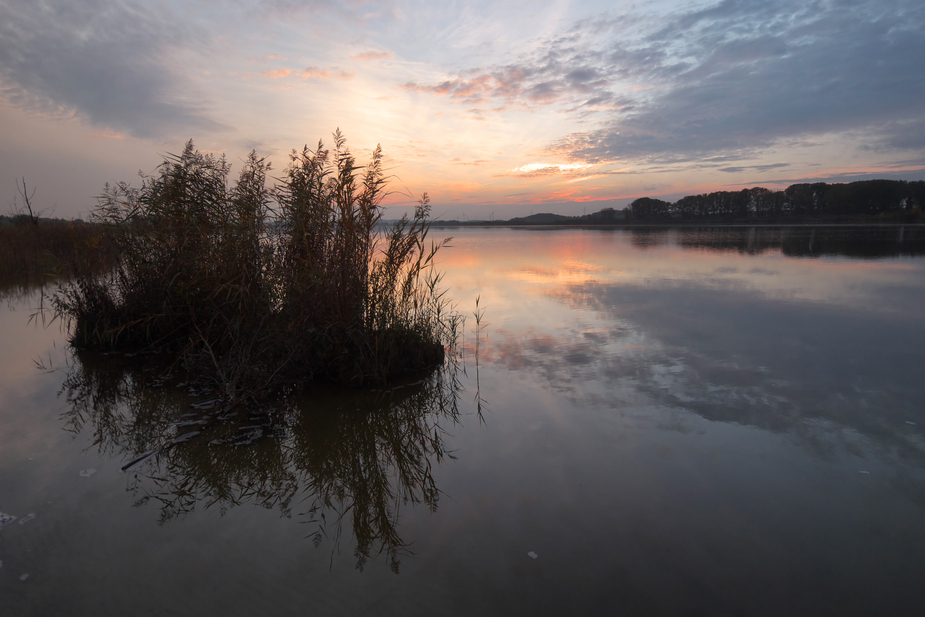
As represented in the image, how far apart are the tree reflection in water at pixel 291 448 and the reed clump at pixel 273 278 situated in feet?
1.37

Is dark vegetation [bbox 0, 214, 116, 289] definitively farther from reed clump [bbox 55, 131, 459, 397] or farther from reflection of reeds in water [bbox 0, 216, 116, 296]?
reed clump [bbox 55, 131, 459, 397]

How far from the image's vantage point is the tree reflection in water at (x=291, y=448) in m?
3.09

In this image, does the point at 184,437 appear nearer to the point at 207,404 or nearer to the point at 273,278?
the point at 207,404

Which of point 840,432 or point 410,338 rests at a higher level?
point 410,338

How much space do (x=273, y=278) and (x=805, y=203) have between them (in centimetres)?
8474

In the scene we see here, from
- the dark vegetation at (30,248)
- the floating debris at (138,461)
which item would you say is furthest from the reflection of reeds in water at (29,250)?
the floating debris at (138,461)

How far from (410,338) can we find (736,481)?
3732 millimetres

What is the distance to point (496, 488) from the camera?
10.7ft

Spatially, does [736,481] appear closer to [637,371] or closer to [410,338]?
[637,371]

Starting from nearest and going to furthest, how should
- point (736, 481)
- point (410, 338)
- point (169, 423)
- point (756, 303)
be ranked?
point (736, 481), point (169, 423), point (410, 338), point (756, 303)

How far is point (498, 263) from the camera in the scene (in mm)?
17859

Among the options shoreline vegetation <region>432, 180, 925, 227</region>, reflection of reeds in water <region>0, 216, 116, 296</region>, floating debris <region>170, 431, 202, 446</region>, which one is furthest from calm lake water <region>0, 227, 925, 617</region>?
shoreline vegetation <region>432, 180, 925, 227</region>

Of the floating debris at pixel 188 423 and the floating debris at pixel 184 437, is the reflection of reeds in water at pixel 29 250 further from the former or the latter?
the floating debris at pixel 184 437

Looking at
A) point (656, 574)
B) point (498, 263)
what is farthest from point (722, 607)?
point (498, 263)
